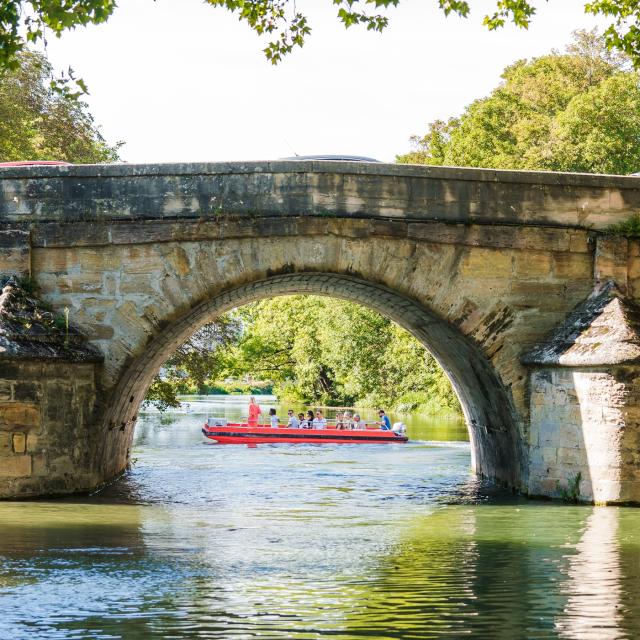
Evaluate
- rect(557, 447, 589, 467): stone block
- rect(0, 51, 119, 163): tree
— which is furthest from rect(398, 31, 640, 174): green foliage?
rect(557, 447, 589, 467): stone block

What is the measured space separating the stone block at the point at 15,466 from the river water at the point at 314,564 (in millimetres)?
433

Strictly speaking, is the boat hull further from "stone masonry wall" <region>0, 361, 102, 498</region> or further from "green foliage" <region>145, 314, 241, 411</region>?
"stone masonry wall" <region>0, 361, 102, 498</region>

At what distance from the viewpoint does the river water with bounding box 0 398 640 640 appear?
21.1 ft

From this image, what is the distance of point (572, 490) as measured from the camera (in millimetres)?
11914

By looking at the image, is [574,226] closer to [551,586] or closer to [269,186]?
[269,186]

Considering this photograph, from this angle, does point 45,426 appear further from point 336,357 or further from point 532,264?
point 336,357

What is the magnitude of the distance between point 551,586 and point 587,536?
93.8 inches

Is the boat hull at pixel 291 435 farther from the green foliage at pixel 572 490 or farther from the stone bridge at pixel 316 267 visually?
the green foliage at pixel 572 490

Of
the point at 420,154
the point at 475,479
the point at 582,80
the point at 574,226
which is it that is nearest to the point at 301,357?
the point at 420,154

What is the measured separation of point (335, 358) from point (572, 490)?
101 feet

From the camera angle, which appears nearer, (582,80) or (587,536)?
(587,536)

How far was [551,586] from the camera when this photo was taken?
24.8 ft

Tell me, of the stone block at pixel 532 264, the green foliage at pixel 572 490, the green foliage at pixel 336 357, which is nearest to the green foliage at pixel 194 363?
the stone block at pixel 532 264

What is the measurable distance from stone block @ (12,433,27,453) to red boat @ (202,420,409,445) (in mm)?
12792
